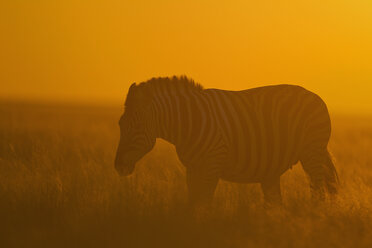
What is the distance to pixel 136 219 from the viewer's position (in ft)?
22.6

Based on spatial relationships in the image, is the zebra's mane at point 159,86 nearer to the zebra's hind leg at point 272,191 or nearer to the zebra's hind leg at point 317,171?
the zebra's hind leg at point 272,191

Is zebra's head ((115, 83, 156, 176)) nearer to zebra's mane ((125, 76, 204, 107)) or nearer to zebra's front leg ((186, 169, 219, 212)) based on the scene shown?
zebra's mane ((125, 76, 204, 107))

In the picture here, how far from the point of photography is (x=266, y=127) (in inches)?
310

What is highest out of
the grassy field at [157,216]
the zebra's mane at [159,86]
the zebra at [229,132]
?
the zebra's mane at [159,86]

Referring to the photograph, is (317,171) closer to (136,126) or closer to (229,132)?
(229,132)

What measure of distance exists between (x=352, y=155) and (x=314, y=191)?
424 inches

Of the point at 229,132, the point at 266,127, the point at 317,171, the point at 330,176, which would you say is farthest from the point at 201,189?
the point at 330,176

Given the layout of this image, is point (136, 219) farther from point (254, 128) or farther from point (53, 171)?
point (53, 171)

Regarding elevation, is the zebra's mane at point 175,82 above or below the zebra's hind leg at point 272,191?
above

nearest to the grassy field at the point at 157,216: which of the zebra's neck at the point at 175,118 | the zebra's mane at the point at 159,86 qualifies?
the zebra's neck at the point at 175,118

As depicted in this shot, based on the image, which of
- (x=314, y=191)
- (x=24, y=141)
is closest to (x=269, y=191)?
(x=314, y=191)

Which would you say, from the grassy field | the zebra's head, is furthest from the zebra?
the grassy field

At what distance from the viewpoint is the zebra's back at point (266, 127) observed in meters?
7.54

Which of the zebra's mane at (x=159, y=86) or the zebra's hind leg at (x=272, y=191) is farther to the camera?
the zebra's hind leg at (x=272, y=191)
